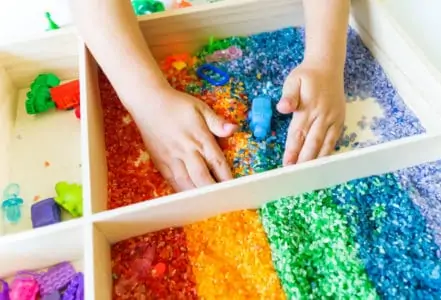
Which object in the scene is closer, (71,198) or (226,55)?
(71,198)

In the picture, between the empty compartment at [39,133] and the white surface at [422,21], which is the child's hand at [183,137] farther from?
the white surface at [422,21]

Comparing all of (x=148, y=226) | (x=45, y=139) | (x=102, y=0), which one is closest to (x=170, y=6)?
(x=102, y=0)

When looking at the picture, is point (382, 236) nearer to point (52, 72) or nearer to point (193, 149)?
point (193, 149)

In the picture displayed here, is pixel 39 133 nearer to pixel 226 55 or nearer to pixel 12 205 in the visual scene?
pixel 12 205

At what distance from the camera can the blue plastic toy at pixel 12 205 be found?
0.85 meters

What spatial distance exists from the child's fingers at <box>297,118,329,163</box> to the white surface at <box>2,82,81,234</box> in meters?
0.31

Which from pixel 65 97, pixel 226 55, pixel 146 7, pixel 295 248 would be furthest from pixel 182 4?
pixel 295 248

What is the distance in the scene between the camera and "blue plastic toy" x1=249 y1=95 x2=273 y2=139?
2.89 feet

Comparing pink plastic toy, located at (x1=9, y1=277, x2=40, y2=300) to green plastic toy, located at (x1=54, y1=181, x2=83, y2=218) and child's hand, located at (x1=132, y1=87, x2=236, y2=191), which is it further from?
child's hand, located at (x1=132, y1=87, x2=236, y2=191)

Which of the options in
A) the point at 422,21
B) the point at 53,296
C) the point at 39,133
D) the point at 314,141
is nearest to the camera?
the point at 53,296

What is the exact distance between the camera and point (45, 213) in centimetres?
83

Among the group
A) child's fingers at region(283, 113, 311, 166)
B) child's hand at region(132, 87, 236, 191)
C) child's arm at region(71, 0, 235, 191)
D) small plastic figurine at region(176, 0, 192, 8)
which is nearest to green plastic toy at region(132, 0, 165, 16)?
small plastic figurine at region(176, 0, 192, 8)

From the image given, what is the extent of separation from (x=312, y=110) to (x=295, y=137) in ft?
0.16

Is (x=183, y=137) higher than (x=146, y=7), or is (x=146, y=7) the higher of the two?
(x=146, y=7)
